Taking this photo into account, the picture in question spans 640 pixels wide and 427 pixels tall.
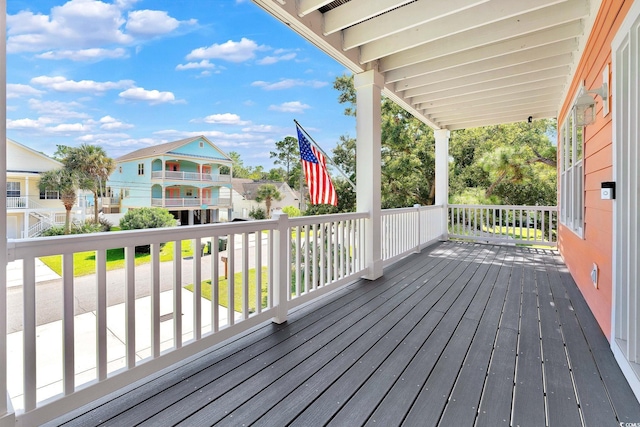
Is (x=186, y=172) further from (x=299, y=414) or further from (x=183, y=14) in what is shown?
(x=183, y=14)

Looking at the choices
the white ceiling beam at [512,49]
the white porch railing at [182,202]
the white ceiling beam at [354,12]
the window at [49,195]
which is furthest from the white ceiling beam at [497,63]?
the window at [49,195]

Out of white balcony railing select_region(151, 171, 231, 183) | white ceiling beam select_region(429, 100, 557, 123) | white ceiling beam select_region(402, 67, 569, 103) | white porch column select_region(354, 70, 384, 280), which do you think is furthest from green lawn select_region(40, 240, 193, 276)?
white ceiling beam select_region(429, 100, 557, 123)

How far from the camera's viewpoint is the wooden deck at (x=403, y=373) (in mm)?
1481

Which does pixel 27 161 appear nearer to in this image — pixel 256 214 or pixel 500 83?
pixel 256 214

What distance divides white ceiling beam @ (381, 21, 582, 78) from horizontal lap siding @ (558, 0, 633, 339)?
11.2 inches

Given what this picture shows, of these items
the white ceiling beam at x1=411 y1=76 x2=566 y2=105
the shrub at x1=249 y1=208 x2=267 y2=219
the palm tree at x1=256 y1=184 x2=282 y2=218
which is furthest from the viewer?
the palm tree at x1=256 y1=184 x2=282 y2=218

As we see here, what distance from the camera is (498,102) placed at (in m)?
5.02

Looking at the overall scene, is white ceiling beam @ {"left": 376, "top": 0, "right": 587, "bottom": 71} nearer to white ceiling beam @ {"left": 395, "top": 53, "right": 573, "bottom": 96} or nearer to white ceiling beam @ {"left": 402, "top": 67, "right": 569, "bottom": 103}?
Result: white ceiling beam @ {"left": 395, "top": 53, "right": 573, "bottom": 96}

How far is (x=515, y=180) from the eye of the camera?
9.59m

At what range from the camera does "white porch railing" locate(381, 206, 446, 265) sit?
4453 mm

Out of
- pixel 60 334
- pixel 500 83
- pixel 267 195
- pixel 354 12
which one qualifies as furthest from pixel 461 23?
pixel 267 195

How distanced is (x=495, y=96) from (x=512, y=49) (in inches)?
62.9

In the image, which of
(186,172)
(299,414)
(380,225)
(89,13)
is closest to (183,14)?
(89,13)

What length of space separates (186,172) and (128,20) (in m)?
8.54
